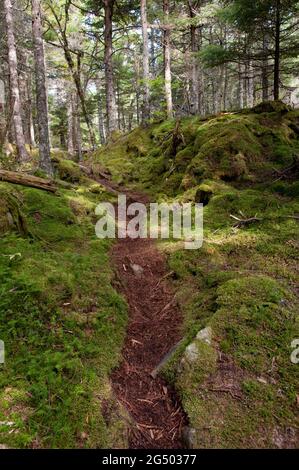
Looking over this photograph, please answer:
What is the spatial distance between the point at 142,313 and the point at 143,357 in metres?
0.94

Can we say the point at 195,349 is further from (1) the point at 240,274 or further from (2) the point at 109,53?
(2) the point at 109,53

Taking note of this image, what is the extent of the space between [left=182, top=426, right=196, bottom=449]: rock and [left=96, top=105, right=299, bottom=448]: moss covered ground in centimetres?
4

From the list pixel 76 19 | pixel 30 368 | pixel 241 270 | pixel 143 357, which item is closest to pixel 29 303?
pixel 30 368

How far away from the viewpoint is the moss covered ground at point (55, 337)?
306 cm

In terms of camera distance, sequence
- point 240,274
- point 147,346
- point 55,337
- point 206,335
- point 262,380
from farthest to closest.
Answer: point 240,274, point 147,346, point 206,335, point 55,337, point 262,380

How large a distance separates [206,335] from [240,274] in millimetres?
1395

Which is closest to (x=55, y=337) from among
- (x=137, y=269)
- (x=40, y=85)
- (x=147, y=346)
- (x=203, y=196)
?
(x=147, y=346)

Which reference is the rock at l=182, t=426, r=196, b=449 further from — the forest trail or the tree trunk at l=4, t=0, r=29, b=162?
the tree trunk at l=4, t=0, r=29, b=162

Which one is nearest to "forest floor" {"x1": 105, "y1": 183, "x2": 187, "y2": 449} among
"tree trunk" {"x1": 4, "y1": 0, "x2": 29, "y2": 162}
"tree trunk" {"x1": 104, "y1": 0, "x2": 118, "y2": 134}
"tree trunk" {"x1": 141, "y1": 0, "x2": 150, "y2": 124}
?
"tree trunk" {"x1": 141, "y1": 0, "x2": 150, "y2": 124}

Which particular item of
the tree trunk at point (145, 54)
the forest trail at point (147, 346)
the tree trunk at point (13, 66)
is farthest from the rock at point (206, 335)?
the tree trunk at point (13, 66)

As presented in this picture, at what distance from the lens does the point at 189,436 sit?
336 cm

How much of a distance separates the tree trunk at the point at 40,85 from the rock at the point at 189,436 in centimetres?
912

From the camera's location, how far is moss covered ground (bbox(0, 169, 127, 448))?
121 inches

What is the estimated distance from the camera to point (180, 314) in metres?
5.12
